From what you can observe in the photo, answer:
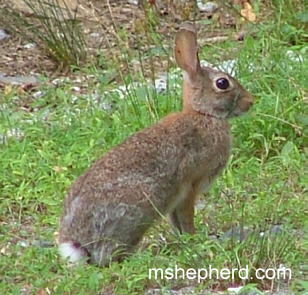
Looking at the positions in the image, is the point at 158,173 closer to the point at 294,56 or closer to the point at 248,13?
the point at 294,56

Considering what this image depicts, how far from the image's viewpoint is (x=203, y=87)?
544 centimetres

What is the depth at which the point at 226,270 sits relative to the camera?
14.5 ft

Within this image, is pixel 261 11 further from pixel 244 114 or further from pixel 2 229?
pixel 2 229

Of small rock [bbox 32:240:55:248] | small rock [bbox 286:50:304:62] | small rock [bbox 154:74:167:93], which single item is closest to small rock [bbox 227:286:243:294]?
small rock [bbox 32:240:55:248]

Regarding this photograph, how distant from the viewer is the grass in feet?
14.9

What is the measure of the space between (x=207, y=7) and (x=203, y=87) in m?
3.77

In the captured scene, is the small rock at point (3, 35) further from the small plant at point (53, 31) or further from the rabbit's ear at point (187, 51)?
the rabbit's ear at point (187, 51)

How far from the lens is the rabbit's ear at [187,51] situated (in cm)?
543

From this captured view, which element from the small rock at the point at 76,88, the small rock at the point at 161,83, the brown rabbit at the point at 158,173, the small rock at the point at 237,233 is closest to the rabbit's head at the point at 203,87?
the brown rabbit at the point at 158,173

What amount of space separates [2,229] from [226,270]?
1.38 metres

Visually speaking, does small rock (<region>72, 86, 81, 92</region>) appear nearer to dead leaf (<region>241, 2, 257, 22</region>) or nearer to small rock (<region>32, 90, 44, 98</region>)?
small rock (<region>32, 90, 44, 98</region>)

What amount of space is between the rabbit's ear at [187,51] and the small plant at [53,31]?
2579mm

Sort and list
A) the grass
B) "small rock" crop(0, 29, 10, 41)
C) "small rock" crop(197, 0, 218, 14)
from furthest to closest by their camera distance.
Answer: "small rock" crop(197, 0, 218, 14) → "small rock" crop(0, 29, 10, 41) → the grass

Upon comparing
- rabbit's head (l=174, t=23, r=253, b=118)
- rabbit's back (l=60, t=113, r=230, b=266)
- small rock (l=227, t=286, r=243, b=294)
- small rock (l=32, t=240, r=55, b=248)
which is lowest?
small rock (l=32, t=240, r=55, b=248)
